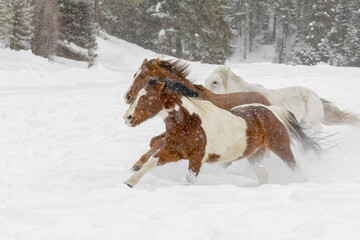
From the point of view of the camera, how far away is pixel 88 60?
2567 cm

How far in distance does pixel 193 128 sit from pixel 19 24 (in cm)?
1999

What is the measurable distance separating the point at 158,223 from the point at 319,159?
3.37 metres

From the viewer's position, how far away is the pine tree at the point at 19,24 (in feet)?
69.0

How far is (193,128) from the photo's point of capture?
4219 mm

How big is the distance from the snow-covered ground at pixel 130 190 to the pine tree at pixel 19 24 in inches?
455

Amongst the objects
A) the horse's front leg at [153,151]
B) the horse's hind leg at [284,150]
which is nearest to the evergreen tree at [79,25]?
the horse's front leg at [153,151]

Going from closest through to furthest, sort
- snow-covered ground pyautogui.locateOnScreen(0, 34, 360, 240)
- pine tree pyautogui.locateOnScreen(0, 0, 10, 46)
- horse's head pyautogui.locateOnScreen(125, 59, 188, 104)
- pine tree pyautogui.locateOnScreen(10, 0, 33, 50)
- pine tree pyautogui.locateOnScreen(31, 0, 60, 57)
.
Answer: snow-covered ground pyautogui.locateOnScreen(0, 34, 360, 240) < horse's head pyautogui.locateOnScreen(125, 59, 188, 104) < pine tree pyautogui.locateOnScreen(0, 0, 10, 46) < pine tree pyautogui.locateOnScreen(10, 0, 33, 50) < pine tree pyautogui.locateOnScreen(31, 0, 60, 57)

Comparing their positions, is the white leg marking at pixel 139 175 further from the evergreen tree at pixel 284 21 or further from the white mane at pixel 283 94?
the evergreen tree at pixel 284 21

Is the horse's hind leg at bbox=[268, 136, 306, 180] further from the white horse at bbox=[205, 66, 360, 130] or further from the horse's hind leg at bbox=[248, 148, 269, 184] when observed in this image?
the white horse at bbox=[205, 66, 360, 130]

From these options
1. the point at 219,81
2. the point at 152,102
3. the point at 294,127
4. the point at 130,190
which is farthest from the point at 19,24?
the point at 130,190

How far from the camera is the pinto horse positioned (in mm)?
4215

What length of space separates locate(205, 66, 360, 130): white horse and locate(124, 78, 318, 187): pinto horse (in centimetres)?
232

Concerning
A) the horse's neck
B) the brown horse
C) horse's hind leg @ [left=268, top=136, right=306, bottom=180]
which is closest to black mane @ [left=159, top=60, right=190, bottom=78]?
the brown horse

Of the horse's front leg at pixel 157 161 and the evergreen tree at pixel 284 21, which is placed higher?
the horse's front leg at pixel 157 161
